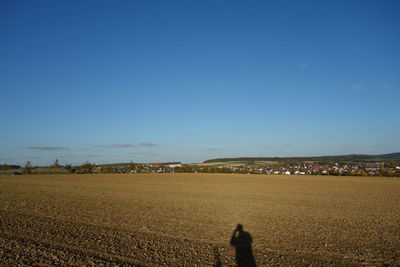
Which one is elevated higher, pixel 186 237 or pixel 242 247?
pixel 186 237

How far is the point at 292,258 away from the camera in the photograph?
802cm

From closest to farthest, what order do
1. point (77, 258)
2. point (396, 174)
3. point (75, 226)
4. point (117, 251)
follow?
point (77, 258) → point (117, 251) → point (75, 226) → point (396, 174)

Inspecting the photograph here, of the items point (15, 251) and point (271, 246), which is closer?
point (15, 251)

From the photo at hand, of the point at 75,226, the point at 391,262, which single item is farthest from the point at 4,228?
the point at 391,262

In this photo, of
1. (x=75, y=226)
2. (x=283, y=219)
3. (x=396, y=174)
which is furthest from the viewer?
(x=396, y=174)

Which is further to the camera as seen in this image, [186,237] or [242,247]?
[186,237]

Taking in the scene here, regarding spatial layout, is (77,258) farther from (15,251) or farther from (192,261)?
(192,261)

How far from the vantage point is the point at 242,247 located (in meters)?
9.19

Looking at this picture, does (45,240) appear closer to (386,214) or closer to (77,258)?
(77,258)

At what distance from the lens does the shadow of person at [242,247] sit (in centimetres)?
776

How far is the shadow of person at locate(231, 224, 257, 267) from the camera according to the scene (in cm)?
776

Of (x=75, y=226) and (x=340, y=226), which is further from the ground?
(x=75, y=226)

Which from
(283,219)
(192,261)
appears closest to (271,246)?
(192,261)

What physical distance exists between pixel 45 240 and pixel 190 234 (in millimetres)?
5358
